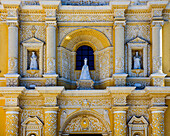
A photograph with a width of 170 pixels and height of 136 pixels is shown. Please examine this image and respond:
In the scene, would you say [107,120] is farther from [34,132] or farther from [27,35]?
[27,35]

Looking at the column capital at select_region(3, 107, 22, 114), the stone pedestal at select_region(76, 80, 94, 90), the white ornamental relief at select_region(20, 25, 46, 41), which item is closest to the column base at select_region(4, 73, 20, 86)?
the column capital at select_region(3, 107, 22, 114)

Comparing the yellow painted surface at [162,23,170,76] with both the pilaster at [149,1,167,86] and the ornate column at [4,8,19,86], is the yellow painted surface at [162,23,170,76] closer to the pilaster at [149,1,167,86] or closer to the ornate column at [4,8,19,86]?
the pilaster at [149,1,167,86]

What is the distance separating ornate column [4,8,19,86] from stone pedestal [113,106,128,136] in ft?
14.6

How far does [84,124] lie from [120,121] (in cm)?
170

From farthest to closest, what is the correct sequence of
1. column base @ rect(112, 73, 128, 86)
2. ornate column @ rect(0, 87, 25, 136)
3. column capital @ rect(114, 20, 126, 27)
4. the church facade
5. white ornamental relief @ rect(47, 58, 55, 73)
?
column capital @ rect(114, 20, 126, 27)
white ornamental relief @ rect(47, 58, 55, 73)
column base @ rect(112, 73, 128, 86)
the church facade
ornate column @ rect(0, 87, 25, 136)

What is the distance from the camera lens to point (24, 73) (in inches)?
810

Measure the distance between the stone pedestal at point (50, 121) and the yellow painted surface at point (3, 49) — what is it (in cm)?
263

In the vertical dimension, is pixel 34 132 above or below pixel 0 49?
below

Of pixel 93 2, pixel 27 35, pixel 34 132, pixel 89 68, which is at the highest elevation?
pixel 93 2

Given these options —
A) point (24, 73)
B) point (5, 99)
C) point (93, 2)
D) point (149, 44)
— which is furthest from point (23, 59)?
point (149, 44)

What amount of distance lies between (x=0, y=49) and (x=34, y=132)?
156 inches

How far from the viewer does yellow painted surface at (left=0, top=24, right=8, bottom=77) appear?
2045cm

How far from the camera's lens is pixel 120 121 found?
1969cm

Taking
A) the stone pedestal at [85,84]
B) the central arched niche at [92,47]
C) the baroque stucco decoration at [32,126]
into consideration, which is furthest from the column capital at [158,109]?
the baroque stucco decoration at [32,126]
